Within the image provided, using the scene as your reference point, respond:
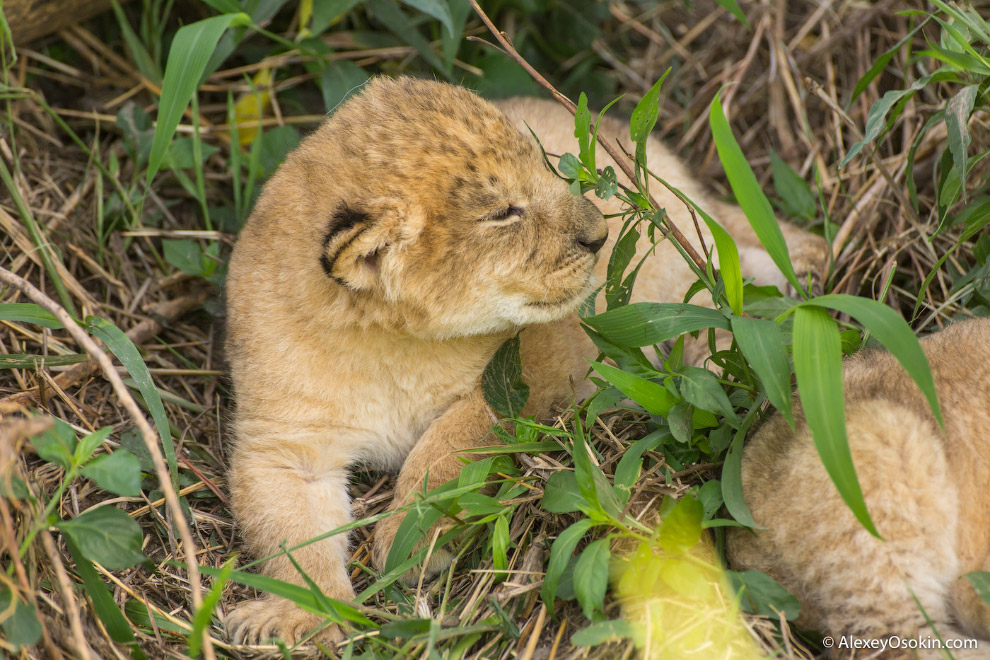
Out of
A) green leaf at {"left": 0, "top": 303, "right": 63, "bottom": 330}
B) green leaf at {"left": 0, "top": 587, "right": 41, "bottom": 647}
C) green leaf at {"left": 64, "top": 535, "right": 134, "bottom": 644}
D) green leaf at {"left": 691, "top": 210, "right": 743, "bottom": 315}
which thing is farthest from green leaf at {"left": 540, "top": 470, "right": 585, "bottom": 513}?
green leaf at {"left": 0, "top": 303, "right": 63, "bottom": 330}

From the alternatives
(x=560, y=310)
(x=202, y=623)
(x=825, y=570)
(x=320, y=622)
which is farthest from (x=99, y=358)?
(x=825, y=570)

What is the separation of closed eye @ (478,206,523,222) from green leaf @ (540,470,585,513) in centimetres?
98

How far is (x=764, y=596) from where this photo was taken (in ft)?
7.98

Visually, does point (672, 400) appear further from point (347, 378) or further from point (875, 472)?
point (347, 378)

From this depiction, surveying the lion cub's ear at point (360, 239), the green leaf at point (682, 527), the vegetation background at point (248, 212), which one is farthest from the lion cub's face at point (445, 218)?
A: the green leaf at point (682, 527)

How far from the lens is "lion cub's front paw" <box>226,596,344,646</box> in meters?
2.84

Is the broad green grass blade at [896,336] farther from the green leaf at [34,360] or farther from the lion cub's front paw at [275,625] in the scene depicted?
the green leaf at [34,360]

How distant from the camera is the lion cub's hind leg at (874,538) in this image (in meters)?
2.27

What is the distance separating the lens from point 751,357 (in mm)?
2457

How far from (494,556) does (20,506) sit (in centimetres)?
145

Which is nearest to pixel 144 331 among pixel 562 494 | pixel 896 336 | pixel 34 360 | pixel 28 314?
pixel 34 360

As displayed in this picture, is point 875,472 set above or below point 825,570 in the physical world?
above

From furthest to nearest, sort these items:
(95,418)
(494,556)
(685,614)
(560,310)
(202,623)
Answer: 1. (95,418)
2. (560,310)
3. (494,556)
4. (685,614)
5. (202,623)

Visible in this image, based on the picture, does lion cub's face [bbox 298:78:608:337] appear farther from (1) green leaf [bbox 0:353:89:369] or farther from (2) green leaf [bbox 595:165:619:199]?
(1) green leaf [bbox 0:353:89:369]
